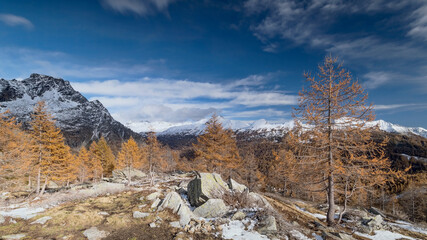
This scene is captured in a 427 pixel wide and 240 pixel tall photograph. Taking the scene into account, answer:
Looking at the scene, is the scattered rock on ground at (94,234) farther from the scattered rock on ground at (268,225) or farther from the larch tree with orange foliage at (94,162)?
the larch tree with orange foliage at (94,162)

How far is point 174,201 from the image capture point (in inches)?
473

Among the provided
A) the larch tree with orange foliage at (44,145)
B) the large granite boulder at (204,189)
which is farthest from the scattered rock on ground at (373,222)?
the larch tree with orange foliage at (44,145)

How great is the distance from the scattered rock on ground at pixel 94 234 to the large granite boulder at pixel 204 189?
5893 mm

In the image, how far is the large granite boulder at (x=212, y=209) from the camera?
10922mm

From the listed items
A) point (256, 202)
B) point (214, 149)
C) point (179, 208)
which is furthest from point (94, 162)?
point (256, 202)

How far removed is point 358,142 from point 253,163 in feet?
83.2

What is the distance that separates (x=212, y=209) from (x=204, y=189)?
6.21 ft

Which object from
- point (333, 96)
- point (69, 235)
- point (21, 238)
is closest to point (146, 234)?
point (69, 235)

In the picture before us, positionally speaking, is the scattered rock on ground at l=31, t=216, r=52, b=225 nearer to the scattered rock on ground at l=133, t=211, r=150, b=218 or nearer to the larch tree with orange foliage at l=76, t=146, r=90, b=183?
the scattered rock on ground at l=133, t=211, r=150, b=218

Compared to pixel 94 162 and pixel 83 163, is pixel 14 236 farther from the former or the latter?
pixel 83 163

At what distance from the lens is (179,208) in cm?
1115

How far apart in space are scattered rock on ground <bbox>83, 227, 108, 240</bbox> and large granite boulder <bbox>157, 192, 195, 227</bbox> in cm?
366

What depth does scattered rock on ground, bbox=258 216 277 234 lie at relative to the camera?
8.70 meters

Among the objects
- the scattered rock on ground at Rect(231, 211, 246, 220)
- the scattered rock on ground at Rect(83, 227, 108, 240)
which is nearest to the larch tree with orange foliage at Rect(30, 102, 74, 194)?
the scattered rock on ground at Rect(83, 227, 108, 240)
